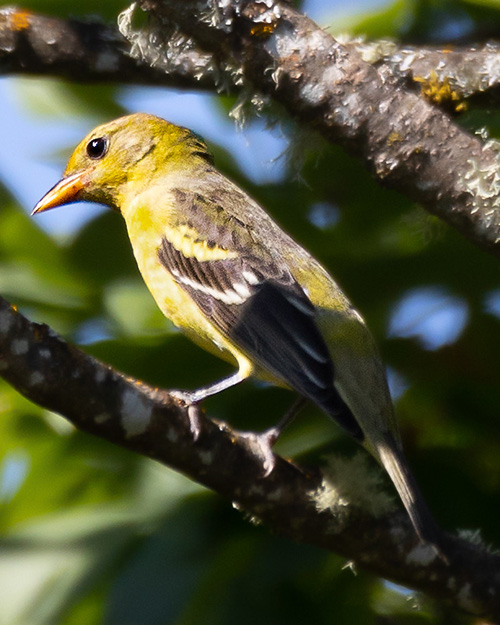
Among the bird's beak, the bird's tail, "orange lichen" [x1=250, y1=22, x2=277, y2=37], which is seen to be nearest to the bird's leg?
the bird's tail

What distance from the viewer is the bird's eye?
4.41 m

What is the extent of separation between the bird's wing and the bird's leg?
125 millimetres

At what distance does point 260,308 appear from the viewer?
3535 mm

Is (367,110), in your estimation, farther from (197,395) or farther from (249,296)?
(197,395)

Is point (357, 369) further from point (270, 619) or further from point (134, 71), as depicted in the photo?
point (134, 71)

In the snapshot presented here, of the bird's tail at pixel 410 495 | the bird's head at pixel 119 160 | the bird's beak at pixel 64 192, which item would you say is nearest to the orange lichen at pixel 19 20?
the bird's head at pixel 119 160

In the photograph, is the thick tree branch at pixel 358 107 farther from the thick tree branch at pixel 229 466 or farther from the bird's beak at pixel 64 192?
the bird's beak at pixel 64 192

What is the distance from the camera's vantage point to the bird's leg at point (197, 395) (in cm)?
273

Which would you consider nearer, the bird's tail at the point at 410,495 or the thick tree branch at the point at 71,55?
the bird's tail at the point at 410,495

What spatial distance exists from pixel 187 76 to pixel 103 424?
1.86 metres

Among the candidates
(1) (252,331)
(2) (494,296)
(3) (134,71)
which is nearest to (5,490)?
(1) (252,331)

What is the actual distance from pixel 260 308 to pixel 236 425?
47 centimetres

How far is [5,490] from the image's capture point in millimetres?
3652

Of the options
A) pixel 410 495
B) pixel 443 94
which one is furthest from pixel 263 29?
pixel 410 495
